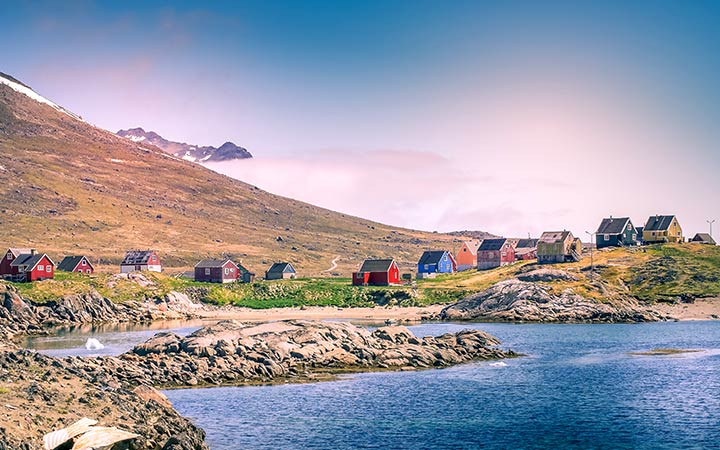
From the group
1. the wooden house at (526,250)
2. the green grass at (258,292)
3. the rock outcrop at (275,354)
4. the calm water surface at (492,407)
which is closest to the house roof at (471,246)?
the wooden house at (526,250)

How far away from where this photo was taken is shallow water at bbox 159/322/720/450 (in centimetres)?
4319

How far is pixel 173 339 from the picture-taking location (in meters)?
68.4

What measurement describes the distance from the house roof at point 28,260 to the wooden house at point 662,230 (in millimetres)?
114490

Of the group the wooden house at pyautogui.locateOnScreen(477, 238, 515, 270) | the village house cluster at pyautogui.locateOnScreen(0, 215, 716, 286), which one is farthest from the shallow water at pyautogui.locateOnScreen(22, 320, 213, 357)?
the wooden house at pyautogui.locateOnScreen(477, 238, 515, 270)

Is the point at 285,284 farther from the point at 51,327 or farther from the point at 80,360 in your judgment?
the point at 80,360

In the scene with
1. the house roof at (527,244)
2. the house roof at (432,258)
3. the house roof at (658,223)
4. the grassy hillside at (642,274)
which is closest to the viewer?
the grassy hillside at (642,274)

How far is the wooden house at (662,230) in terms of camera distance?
154 m

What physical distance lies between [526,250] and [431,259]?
83.1ft

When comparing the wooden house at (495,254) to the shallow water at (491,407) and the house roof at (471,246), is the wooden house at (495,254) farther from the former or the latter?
the shallow water at (491,407)

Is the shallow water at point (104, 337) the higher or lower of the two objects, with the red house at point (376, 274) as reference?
lower

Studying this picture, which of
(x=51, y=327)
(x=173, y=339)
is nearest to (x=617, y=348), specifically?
(x=173, y=339)

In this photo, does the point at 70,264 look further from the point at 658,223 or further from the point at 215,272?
the point at 658,223

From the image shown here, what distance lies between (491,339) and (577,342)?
43.3ft

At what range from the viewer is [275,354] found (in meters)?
66.9
